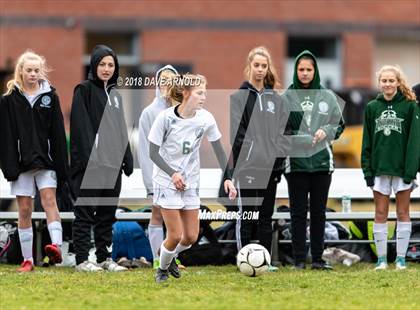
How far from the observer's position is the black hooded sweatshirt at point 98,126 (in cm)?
924

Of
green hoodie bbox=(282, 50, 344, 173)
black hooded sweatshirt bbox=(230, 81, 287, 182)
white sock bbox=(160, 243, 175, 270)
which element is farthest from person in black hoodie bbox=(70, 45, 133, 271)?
green hoodie bbox=(282, 50, 344, 173)

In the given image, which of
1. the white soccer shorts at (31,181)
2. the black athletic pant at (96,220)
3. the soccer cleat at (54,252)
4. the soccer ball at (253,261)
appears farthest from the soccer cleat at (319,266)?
the white soccer shorts at (31,181)

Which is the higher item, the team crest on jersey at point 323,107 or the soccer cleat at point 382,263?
the team crest on jersey at point 323,107

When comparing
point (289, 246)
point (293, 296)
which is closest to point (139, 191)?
point (289, 246)

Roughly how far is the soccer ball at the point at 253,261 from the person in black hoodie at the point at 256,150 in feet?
2.98

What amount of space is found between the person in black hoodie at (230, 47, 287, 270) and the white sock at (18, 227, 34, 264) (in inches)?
78.2

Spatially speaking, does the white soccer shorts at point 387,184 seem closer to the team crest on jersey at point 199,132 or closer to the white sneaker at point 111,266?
the team crest on jersey at point 199,132

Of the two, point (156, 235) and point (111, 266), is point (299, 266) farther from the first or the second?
point (111, 266)

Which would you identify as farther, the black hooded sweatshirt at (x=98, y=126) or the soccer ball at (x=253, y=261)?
the black hooded sweatshirt at (x=98, y=126)

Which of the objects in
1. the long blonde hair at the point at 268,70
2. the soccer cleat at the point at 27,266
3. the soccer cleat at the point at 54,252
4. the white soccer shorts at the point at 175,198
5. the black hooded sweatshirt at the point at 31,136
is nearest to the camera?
the white soccer shorts at the point at 175,198

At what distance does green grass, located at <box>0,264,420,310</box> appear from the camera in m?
7.02

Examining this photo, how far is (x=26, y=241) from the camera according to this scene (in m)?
9.29

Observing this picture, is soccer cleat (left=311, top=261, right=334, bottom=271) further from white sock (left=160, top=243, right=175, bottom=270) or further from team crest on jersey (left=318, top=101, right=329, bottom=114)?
white sock (left=160, top=243, right=175, bottom=270)

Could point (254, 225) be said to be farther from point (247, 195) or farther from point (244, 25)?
point (244, 25)
